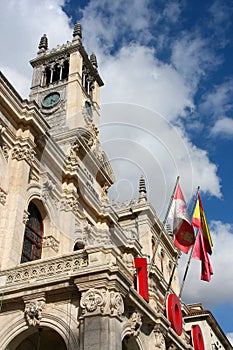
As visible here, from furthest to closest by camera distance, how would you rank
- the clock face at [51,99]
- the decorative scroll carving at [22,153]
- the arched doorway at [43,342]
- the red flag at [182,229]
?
the clock face at [51,99] < the red flag at [182,229] < the decorative scroll carving at [22,153] < the arched doorway at [43,342]

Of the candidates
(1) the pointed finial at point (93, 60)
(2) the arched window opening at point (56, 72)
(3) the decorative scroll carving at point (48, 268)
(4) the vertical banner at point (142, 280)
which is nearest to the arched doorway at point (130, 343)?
(4) the vertical banner at point (142, 280)

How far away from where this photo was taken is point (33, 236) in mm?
23125

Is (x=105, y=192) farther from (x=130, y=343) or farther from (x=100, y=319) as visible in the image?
(x=100, y=319)

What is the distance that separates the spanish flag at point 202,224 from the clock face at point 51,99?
60.5 ft

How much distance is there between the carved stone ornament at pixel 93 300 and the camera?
13.9 metres

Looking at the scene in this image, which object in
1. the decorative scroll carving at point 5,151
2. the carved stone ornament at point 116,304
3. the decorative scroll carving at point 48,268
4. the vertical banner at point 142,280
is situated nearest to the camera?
the carved stone ornament at point 116,304

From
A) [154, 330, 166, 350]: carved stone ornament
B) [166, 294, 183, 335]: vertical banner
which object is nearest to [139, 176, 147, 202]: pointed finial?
[166, 294, 183, 335]: vertical banner

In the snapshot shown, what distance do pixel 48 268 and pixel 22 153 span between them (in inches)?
326

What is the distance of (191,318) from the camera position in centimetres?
4634

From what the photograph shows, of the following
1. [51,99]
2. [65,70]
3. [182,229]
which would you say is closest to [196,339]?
[182,229]

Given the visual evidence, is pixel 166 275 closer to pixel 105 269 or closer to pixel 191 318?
pixel 191 318

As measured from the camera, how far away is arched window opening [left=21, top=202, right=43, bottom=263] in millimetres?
22139

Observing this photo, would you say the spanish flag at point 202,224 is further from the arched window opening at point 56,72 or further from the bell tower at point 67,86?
the arched window opening at point 56,72

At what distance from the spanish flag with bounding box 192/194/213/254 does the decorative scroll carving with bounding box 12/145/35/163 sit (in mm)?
10451
